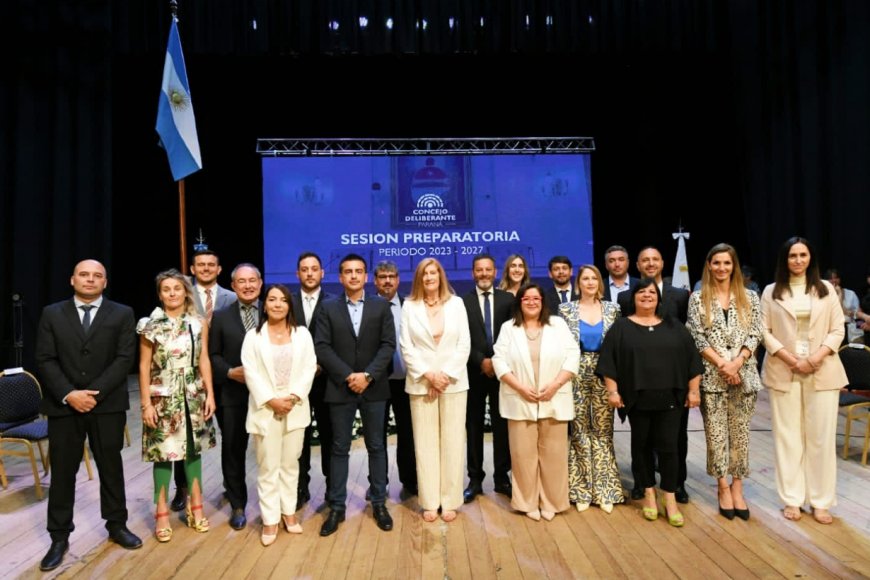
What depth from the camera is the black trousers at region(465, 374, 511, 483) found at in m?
3.76

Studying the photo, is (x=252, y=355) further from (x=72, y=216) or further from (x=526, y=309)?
(x=72, y=216)

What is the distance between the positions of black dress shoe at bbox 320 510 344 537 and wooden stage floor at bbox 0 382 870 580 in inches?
1.7

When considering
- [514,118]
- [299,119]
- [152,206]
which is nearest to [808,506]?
[514,118]

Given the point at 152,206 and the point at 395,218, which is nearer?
the point at 395,218

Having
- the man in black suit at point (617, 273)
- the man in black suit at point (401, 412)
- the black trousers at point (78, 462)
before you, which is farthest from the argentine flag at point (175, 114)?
the man in black suit at point (617, 273)

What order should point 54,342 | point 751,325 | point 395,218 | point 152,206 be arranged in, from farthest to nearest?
1. point 152,206
2. point 395,218
3. point 751,325
4. point 54,342

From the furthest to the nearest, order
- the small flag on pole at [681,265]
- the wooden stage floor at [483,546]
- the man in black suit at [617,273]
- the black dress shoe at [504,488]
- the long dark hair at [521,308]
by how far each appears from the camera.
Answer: the small flag on pole at [681,265] < the man in black suit at [617,273] < the black dress shoe at [504,488] < the long dark hair at [521,308] < the wooden stage floor at [483,546]

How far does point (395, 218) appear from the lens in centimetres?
854

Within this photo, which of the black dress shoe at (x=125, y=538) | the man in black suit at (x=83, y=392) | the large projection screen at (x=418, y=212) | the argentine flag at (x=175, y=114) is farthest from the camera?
the large projection screen at (x=418, y=212)

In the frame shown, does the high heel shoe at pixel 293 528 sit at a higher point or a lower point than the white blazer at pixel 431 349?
lower

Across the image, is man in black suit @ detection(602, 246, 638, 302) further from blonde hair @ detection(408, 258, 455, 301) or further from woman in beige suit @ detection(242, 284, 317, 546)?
woman in beige suit @ detection(242, 284, 317, 546)

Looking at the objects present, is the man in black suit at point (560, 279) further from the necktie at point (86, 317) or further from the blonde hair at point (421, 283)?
the necktie at point (86, 317)

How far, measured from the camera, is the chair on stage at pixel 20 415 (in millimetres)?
4016

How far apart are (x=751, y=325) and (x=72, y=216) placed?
7.61 metres
